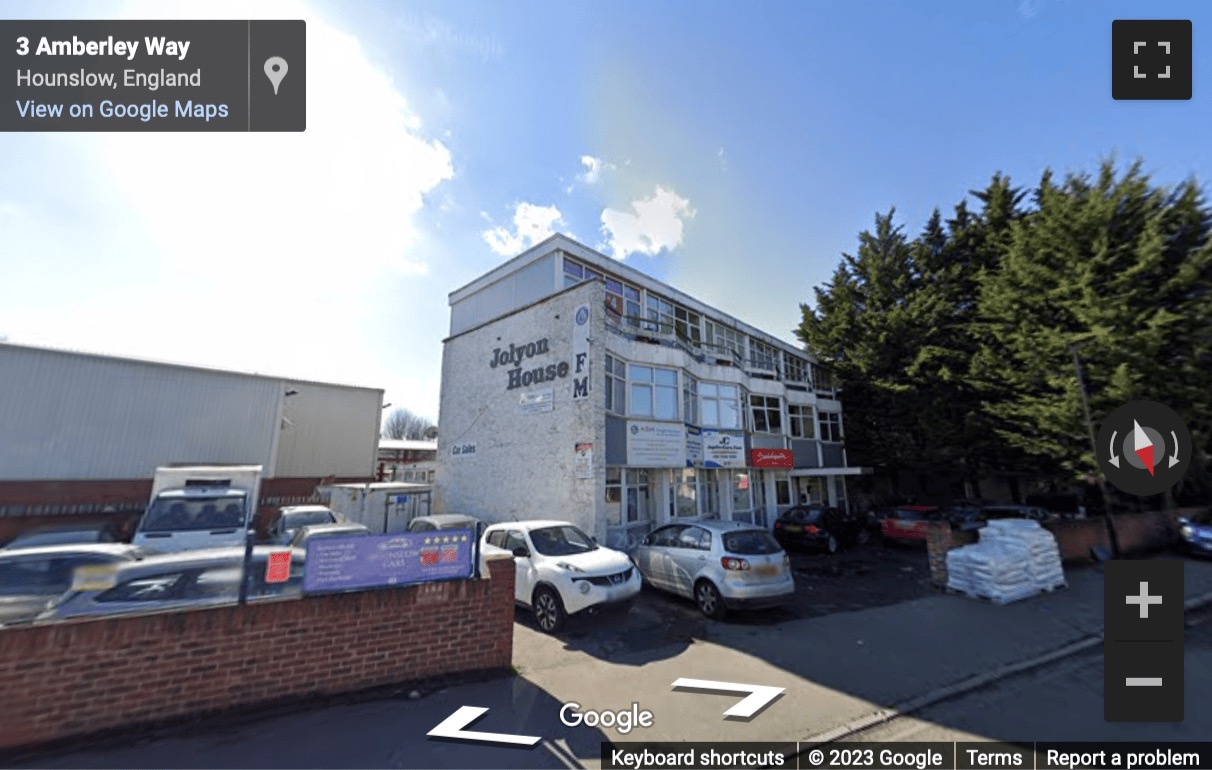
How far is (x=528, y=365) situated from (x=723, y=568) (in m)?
8.91

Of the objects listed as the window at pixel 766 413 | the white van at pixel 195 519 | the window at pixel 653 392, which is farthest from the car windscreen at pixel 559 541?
the window at pixel 766 413

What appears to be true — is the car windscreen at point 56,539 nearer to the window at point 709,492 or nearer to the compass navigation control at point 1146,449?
the window at point 709,492

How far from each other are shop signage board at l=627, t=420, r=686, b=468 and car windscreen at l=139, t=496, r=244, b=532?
9.48 m

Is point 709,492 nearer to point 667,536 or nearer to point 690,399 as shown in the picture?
point 690,399

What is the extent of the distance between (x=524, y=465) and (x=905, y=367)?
67.8 feet

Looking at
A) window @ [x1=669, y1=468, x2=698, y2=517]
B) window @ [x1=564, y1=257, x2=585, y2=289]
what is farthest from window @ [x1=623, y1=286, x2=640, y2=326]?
window @ [x1=669, y1=468, x2=698, y2=517]

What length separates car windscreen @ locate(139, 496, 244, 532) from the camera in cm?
972

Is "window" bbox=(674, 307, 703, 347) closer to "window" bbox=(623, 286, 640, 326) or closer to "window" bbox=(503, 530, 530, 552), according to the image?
"window" bbox=(623, 286, 640, 326)

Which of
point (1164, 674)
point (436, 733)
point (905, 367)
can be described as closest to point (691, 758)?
point (436, 733)

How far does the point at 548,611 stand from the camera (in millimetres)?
7422

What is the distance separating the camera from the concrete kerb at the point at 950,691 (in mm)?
4414

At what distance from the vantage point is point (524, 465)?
14.1 metres

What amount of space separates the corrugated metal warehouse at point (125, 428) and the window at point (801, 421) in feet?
66.2

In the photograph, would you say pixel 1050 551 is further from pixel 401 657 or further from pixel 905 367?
pixel 905 367
